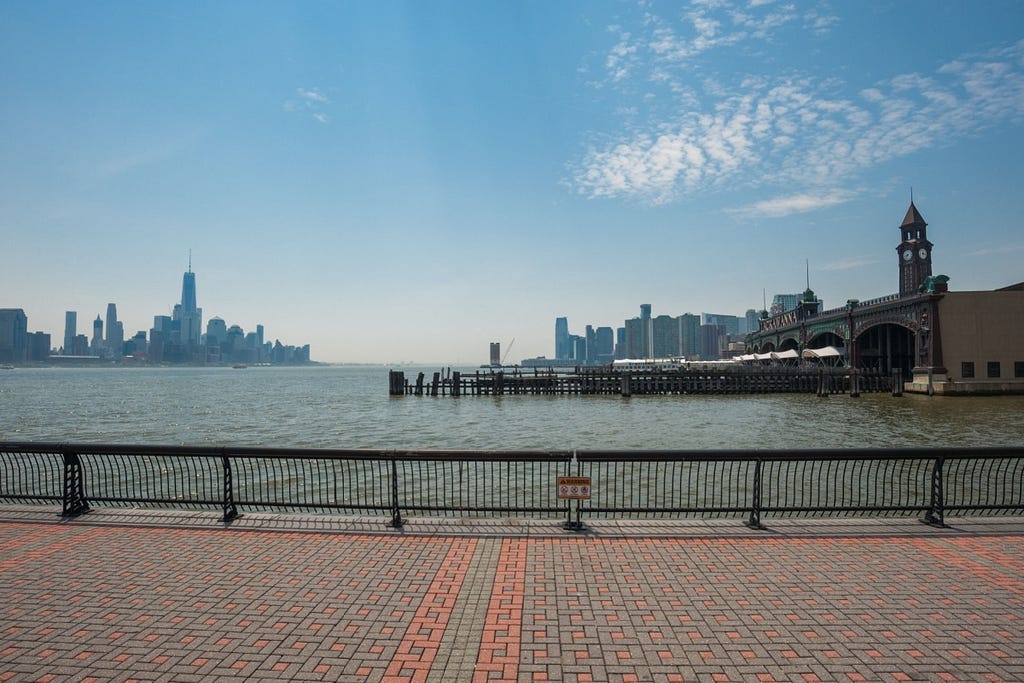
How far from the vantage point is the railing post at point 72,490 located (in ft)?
31.1

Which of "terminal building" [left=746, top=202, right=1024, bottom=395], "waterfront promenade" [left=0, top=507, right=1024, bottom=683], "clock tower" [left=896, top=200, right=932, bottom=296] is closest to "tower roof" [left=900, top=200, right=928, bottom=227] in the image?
"clock tower" [left=896, top=200, right=932, bottom=296]

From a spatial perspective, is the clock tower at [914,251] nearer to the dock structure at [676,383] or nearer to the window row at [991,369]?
the dock structure at [676,383]

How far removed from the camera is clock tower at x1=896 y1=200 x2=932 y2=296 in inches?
4695

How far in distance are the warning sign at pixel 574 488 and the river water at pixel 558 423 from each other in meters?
17.8

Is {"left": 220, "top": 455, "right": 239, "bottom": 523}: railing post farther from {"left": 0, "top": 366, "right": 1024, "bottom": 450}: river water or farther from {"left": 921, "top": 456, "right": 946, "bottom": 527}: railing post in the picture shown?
{"left": 0, "top": 366, "right": 1024, "bottom": 450}: river water

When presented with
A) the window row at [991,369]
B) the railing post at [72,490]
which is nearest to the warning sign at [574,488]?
the railing post at [72,490]

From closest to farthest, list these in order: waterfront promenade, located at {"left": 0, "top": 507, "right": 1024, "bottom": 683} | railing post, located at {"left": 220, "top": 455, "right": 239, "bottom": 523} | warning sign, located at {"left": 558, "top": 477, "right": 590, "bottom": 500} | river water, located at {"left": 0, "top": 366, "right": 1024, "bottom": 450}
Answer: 1. waterfront promenade, located at {"left": 0, "top": 507, "right": 1024, "bottom": 683}
2. warning sign, located at {"left": 558, "top": 477, "right": 590, "bottom": 500}
3. railing post, located at {"left": 220, "top": 455, "right": 239, "bottom": 523}
4. river water, located at {"left": 0, "top": 366, "right": 1024, "bottom": 450}

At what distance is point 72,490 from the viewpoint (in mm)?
9594

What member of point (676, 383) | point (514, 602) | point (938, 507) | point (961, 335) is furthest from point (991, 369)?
point (514, 602)

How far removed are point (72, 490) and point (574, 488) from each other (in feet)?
29.0

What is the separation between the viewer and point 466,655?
5.01 m

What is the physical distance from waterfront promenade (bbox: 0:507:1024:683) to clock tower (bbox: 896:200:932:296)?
138463mm

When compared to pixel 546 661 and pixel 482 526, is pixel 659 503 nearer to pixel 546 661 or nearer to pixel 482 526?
pixel 482 526

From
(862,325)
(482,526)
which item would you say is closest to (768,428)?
(482,526)
